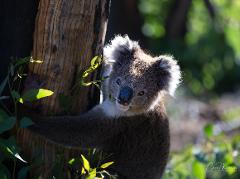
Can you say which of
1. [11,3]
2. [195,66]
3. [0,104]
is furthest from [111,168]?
[195,66]

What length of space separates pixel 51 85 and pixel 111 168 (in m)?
0.91

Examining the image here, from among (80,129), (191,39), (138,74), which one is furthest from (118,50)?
(191,39)

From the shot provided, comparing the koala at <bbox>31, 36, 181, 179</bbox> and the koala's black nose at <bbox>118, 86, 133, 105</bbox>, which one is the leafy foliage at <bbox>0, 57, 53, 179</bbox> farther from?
the koala's black nose at <bbox>118, 86, 133, 105</bbox>

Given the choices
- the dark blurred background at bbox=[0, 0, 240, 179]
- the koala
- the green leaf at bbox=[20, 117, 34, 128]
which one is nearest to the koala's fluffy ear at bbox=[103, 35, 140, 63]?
the koala

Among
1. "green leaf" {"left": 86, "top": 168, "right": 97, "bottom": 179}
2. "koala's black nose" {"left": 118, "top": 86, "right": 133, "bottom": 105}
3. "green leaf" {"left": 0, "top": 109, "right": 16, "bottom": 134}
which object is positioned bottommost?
"green leaf" {"left": 86, "top": 168, "right": 97, "bottom": 179}

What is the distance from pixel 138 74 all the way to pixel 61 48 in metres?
0.79

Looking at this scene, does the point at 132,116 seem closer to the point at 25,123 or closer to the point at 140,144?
the point at 140,144

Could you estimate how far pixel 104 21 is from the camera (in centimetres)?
382

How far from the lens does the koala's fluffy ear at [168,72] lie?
4.30 metres

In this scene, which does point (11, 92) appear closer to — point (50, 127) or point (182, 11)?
point (50, 127)

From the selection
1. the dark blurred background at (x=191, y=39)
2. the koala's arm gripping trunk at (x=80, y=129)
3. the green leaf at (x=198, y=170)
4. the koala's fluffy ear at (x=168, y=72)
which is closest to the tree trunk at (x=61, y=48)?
the koala's arm gripping trunk at (x=80, y=129)

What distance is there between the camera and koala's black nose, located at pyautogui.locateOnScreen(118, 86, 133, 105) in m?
3.93

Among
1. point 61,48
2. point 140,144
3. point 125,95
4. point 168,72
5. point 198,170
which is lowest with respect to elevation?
point 198,170

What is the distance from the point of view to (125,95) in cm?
398
